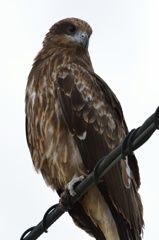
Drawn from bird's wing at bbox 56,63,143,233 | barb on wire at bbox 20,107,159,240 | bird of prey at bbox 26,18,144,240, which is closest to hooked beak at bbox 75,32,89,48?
bird of prey at bbox 26,18,144,240

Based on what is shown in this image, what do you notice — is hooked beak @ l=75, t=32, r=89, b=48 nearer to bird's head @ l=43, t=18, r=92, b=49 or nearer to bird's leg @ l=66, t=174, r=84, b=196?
bird's head @ l=43, t=18, r=92, b=49

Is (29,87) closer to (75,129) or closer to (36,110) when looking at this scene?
(36,110)

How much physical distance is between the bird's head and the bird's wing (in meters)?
0.85

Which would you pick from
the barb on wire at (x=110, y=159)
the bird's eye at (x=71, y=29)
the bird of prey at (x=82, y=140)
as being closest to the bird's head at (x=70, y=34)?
the bird's eye at (x=71, y=29)

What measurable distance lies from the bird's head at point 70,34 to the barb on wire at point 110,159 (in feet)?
9.49

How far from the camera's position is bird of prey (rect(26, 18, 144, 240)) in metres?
7.63

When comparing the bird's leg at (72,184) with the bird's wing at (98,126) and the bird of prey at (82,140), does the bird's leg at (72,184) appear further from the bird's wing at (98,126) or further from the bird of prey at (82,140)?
the bird's wing at (98,126)

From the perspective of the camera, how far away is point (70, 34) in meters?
9.54

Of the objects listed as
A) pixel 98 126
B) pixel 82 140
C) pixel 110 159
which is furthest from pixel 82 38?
pixel 110 159

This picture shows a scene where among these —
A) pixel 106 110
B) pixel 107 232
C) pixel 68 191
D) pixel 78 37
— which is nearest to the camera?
pixel 68 191

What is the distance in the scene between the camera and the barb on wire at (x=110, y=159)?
16.8 feet

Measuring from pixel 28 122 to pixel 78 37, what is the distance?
160cm

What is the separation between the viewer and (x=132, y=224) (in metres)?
7.55

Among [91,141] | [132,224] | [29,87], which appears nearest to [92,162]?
[91,141]
